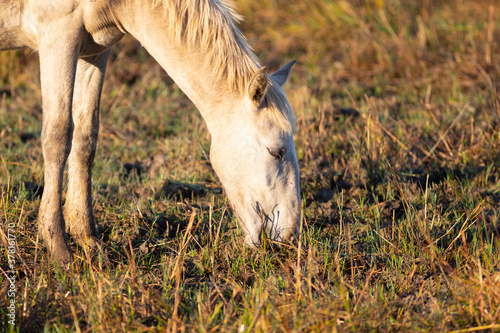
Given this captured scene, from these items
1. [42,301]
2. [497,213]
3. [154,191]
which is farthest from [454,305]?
[154,191]

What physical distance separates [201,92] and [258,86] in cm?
42

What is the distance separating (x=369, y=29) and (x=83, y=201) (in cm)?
539

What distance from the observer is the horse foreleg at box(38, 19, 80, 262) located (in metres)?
2.74

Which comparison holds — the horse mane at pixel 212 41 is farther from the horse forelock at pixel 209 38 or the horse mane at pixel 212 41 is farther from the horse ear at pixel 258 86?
the horse ear at pixel 258 86

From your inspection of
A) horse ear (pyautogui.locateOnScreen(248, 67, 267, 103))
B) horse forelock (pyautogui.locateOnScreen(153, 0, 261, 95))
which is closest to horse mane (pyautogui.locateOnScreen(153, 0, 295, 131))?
horse forelock (pyautogui.locateOnScreen(153, 0, 261, 95))

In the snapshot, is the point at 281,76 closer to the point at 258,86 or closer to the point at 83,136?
the point at 258,86

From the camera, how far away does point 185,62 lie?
289 centimetres

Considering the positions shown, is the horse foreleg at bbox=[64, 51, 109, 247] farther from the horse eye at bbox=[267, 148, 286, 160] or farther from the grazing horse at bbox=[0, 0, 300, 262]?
the horse eye at bbox=[267, 148, 286, 160]

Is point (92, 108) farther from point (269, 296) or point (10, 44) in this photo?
point (269, 296)

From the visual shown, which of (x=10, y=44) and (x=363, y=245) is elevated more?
(x=10, y=44)

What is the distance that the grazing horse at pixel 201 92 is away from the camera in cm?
276

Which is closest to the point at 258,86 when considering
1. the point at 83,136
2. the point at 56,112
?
the point at 56,112

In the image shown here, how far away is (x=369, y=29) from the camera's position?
7168mm

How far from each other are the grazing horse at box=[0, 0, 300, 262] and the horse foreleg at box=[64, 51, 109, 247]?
0.27 meters
